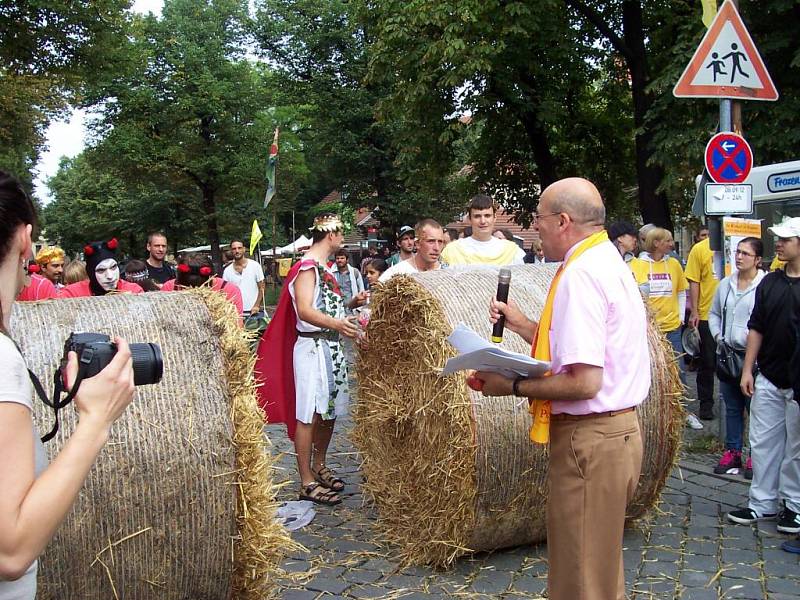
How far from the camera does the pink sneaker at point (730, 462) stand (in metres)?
6.35

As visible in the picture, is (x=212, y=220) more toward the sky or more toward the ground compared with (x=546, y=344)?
more toward the sky

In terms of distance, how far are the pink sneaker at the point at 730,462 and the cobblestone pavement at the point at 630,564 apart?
0.49m

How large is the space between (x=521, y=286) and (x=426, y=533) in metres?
1.61

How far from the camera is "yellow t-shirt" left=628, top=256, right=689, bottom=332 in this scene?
8117 mm

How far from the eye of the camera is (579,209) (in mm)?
3174

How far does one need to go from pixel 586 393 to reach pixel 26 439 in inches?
78.3

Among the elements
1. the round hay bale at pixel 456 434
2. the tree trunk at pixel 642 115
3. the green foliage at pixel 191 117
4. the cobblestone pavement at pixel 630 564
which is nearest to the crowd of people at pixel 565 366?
the cobblestone pavement at pixel 630 564

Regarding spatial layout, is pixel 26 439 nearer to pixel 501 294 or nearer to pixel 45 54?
pixel 501 294

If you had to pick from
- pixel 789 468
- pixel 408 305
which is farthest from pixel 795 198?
pixel 408 305

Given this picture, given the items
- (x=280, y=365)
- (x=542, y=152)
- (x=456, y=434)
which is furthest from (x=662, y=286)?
(x=542, y=152)

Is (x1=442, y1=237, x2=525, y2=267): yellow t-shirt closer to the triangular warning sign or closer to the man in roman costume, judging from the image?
the man in roman costume

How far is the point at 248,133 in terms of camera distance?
3497cm

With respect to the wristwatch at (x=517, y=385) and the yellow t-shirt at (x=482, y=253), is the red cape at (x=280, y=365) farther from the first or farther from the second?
the wristwatch at (x=517, y=385)

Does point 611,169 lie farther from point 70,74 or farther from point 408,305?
point 408,305
